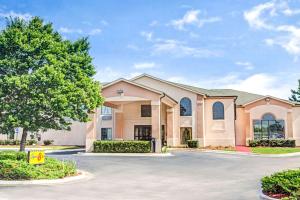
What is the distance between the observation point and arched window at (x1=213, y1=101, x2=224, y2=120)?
3888cm

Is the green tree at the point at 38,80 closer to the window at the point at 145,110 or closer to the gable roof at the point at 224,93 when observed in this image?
the window at the point at 145,110

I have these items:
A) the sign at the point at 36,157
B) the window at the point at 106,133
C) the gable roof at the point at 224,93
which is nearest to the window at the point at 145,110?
the gable roof at the point at 224,93

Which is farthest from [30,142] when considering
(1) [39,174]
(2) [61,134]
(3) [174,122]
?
(1) [39,174]

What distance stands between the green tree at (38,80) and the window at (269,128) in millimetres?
25166

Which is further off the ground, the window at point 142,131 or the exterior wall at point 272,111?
the exterior wall at point 272,111

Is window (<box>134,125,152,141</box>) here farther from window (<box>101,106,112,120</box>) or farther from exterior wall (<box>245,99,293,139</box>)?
exterior wall (<box>245,99,293,139</box>)

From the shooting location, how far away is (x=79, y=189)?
1345 centimetres

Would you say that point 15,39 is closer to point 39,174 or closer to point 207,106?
point 39,174

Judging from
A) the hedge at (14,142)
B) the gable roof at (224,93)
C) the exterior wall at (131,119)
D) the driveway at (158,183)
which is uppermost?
the gable roof at (224,93)

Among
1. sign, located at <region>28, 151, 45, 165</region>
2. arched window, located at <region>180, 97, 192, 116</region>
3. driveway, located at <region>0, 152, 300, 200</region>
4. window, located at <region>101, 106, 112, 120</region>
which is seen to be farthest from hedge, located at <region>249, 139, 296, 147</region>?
sign, located at <region>28, 151, 45, 165</region>

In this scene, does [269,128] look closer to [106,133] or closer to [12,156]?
[106,133]

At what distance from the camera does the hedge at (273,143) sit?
125 ft

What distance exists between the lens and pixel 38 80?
17719 mm

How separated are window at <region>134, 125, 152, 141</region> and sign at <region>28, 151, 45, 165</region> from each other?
71.3ft
